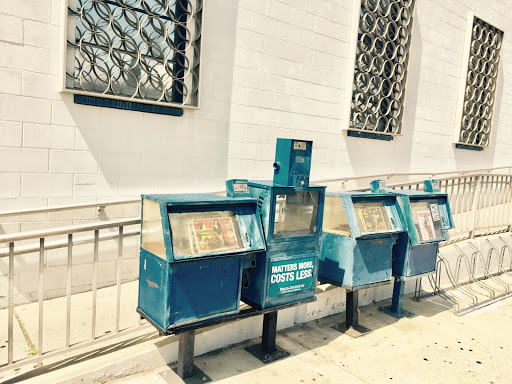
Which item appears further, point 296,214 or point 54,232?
point 296,214

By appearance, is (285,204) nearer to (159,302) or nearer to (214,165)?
(159,302)

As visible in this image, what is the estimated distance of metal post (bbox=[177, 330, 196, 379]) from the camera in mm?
3195

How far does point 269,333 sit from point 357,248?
1123 mm

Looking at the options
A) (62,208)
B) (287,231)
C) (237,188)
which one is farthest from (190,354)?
(62,208)

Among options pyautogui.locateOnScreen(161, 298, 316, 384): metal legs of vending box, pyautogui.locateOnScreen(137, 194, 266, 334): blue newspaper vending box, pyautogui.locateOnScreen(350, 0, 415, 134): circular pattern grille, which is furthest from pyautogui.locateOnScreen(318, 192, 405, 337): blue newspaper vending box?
pyautogui.locateOnScreen(350, 0, 415, 134): circular pattern grille

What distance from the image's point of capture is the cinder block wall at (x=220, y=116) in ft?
13.9

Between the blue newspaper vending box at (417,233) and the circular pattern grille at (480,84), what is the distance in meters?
6.03

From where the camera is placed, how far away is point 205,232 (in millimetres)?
2990

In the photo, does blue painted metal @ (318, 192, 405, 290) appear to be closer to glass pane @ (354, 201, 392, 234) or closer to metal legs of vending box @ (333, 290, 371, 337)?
glass pane @ (354, 201, 392, 234)

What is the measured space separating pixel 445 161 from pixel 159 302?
8481mm

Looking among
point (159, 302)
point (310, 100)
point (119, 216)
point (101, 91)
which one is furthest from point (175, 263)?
point (310, 100)

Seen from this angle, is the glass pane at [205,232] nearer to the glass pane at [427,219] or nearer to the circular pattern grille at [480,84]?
the glass pane at [427,219]

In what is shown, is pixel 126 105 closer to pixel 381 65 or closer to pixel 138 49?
pixel 138 49

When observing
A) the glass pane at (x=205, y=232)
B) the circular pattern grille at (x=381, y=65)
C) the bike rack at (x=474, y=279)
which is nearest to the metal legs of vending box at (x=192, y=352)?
the glass pane at (x=205, y=232)
